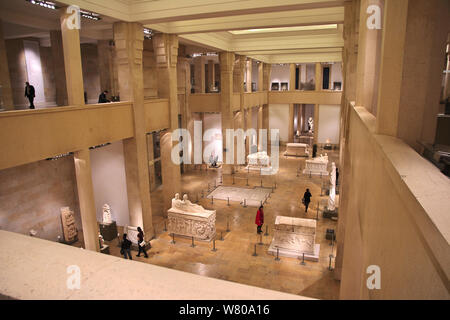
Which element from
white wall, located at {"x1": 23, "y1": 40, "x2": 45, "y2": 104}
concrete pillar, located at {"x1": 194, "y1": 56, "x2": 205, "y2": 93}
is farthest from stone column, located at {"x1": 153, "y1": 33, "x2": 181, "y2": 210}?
concrete pillar, located at {"x1": 194, "y1": 56, "x2": 205, "y2": 93}

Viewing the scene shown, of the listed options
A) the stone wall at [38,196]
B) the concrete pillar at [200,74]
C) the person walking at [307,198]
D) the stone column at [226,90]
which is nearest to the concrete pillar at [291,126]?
the concrete pillar at [200,74]

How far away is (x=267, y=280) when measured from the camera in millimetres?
9023

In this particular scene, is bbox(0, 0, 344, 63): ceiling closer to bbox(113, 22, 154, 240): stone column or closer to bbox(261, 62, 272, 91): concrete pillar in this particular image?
bbox(113, 22, 154, 240): stone column

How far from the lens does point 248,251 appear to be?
35.0ft

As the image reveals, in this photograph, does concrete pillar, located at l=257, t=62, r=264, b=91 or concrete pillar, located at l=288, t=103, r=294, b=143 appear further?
concrete pillar, located at l=288, t=103, r=294, b=143

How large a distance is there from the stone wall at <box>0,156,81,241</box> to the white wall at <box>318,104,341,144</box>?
Answer: 72.2 ft

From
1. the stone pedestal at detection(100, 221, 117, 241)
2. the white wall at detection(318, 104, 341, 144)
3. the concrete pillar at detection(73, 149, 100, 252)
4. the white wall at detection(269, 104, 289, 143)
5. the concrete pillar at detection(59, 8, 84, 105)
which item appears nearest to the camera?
the concrete pillar at detection(59, 8, 84, 105)

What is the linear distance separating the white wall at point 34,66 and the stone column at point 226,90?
8.80m

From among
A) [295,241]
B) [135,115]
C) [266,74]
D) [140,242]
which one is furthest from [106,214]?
[266,74]

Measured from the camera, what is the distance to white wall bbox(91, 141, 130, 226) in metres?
11.6

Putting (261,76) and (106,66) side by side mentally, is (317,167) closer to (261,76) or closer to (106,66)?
(261,76)

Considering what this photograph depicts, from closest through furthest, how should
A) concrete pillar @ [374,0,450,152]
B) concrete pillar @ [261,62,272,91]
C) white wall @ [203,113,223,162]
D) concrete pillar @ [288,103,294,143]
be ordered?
concrete pillar @ [374,0,450,152] → white wall @ [203,113,223,162] → concrete pillar @ [261,62,272,91] → concrete pillar @ [288,103,294,143]
